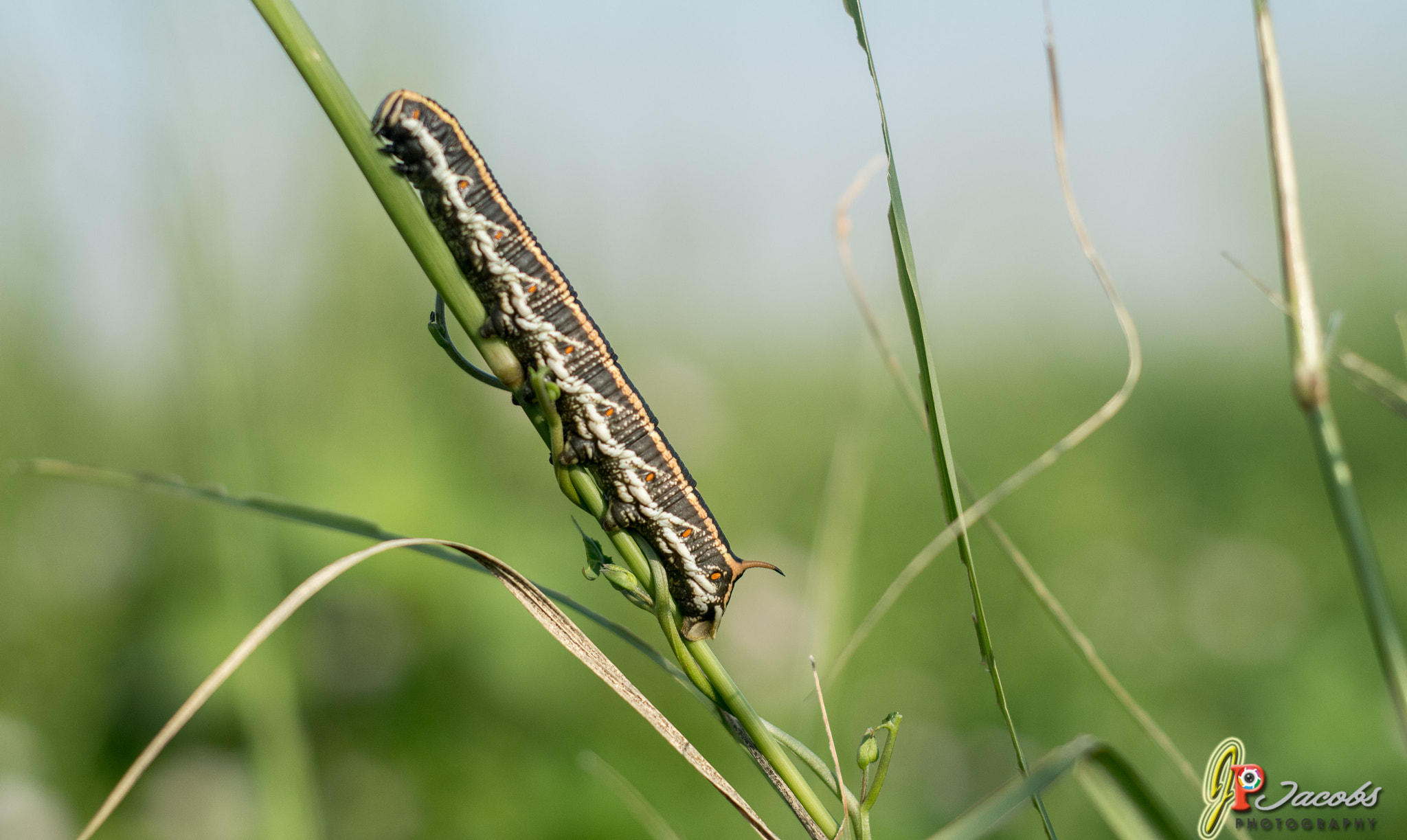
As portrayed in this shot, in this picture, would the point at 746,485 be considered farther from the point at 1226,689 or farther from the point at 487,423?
the point at 1226,689

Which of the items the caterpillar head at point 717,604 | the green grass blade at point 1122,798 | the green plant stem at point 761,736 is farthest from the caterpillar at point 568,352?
the green grass blade at point 1122,798

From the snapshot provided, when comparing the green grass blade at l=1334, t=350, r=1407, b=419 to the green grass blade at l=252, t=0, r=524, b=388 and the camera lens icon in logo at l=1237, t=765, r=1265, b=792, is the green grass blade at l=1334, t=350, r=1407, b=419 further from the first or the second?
the green grass blade at l=252, t=0, r=524, b=388

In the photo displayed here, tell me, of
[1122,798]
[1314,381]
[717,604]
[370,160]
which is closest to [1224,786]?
[1122,798]

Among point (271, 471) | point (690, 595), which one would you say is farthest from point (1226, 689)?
point (271, 471)

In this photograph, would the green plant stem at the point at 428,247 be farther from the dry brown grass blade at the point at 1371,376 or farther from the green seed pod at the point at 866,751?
the dry brown grass blade at the point at 1371,376

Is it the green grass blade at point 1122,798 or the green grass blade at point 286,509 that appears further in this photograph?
the green grass blade at point 286,509

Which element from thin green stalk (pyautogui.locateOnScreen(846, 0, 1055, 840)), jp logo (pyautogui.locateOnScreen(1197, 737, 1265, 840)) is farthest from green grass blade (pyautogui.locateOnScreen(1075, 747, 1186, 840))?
jp logo (pyautogui.locateOnScreen(1197, 737, 1265, 840))

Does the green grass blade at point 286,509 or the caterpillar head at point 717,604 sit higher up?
the green grass blade at point 286,509
